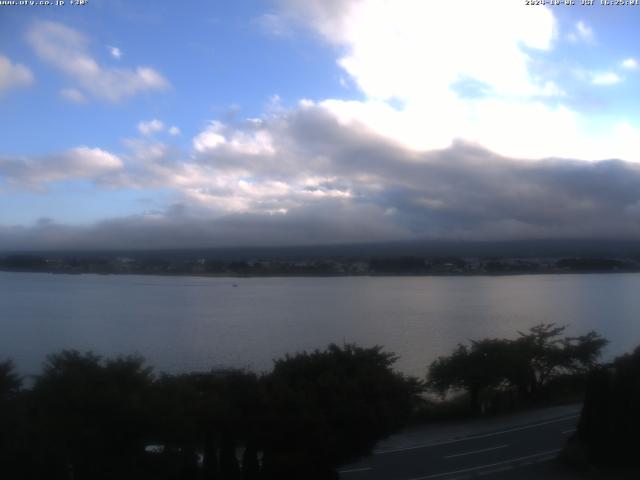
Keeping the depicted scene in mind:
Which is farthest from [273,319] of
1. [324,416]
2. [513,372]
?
[324,416]

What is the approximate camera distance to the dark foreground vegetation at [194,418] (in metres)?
7.40

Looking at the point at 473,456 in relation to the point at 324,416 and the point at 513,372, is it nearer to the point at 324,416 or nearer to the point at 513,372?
the point at 324,416

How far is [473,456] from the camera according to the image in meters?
11.3

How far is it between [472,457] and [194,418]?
5.26m

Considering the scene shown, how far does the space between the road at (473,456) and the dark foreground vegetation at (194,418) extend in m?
1.25

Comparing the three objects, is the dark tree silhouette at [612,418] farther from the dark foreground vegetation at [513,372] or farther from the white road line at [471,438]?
the dark foreground vegetation at [513,372]

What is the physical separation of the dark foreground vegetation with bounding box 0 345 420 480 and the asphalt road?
124 cm

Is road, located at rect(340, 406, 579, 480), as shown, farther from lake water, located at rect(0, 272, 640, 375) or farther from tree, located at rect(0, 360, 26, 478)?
lake water, located at rect(0, 272, 640, 375)

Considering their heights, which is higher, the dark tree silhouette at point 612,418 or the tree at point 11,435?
the tree at point 11,435

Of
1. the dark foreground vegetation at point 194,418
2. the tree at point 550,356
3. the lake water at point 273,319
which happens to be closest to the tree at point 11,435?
the dark foreground vegetation at point 194,418

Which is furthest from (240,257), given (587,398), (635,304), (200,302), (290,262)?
(587,398)

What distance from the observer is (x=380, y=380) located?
9.44 metres

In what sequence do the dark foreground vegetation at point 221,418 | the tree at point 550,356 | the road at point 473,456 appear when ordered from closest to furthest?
the dark foreground vegetation at point 221,418, the road at point 473,456, the tree at point 550,356

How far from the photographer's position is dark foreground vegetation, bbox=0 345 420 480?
7.40 meters
